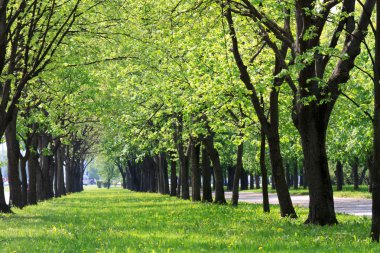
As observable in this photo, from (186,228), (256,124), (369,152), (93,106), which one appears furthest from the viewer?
(369,152)

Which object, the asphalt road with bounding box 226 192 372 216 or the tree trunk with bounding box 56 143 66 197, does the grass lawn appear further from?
the tree trunk with bounding box 56 143 66 197

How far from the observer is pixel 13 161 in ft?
99.9

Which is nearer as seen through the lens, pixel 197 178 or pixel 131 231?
pixel 131 231

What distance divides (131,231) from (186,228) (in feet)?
4.92

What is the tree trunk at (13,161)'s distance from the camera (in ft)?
98.9

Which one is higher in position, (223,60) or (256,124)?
(223,60)

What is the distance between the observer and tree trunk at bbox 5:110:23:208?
3014cm

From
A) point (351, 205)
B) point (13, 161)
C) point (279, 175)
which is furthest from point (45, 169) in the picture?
point (279, 175)

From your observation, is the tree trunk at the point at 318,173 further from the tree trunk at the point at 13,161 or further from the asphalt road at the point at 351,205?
the tree trunk at the point at 13,161

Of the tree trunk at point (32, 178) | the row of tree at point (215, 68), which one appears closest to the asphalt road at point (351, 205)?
the row of tree at point (215, 68)

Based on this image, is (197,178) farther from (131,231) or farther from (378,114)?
(378,114)

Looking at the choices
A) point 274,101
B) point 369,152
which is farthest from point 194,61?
point 369,152

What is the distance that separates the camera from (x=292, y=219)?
20469 mm

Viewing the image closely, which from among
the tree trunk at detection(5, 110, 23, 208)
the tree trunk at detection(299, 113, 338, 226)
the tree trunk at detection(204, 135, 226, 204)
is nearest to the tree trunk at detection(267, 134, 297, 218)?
the tree trunk at detection(299, 113, 338, 226)
